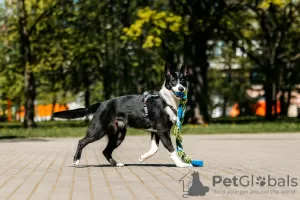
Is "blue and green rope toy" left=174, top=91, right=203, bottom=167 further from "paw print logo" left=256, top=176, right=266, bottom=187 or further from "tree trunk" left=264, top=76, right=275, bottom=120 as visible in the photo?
"tree trunk" left=264, top=76, right=275, bottom=120

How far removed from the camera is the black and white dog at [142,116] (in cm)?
1135

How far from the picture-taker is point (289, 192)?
7.84 m

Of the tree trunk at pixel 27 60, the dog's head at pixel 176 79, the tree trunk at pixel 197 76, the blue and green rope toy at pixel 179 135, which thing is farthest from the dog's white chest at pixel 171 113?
the tree trunk at pixel 27 60

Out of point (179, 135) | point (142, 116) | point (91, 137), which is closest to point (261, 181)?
point (179, 135)

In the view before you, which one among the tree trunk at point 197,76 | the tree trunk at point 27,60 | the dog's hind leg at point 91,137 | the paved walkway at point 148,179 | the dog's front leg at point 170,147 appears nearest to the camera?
the paved walkway at point 148,179

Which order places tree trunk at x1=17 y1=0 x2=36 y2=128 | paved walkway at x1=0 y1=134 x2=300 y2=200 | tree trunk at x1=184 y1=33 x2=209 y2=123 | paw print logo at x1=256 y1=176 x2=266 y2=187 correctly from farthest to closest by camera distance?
1. tree trunk at x1=17 y1=0 x2=36 y2=128
2. tree trunk at x1=184 y1=33 x2=209 y2=123
3. paw print logo at x1=256 y1=176 x2=266 y2=187
4. paved walkway at x1=0 y1=134 x2=300 y2=200

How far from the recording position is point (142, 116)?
38.2 feet

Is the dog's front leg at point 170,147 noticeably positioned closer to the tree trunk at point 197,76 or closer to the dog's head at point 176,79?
the dog's head at point 176,79

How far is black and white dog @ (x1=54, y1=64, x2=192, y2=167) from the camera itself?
37.2 ft

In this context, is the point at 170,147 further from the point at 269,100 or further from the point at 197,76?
the point at 269,100

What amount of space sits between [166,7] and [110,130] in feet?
83.2

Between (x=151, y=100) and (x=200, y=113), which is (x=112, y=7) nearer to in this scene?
(x=200, y=113)

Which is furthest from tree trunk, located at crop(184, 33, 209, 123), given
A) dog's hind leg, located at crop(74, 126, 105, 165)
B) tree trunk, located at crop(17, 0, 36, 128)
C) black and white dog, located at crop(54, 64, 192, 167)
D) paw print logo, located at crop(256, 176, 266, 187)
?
paw print logo, located at crop(256, 176, 266, 187)

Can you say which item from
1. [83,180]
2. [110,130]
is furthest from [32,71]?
[83,180]
